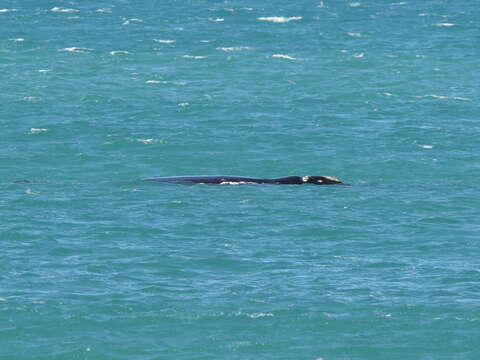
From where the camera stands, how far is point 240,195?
6681cm

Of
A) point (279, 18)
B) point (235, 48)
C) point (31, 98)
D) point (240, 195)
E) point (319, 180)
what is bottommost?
point (279, 18)

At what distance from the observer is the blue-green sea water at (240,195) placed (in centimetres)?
4584

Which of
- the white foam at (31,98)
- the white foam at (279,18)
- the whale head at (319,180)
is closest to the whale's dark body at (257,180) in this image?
the whale head at (319,180)

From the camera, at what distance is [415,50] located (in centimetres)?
12200

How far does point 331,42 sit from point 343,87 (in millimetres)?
24852

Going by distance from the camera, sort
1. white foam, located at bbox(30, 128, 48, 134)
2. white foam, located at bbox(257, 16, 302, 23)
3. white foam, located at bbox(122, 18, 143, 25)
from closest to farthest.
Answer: white foam, located at bbox(30, 128, 48, 134) < white foam, located at bbox(122, 18, 143, 25) < white foam, located at bbox(257, 16, 302, 23)

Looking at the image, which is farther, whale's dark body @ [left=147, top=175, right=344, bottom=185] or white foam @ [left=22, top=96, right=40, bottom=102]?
white foam @ [left=22, top=96, right=40, bottom=102]

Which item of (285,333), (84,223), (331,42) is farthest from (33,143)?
(331,42)

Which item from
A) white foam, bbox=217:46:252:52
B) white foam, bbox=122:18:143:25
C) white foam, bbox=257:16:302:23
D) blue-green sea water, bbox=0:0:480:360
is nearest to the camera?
blue-green sea water, bbox=0:0:480:360

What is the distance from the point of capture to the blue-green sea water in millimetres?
45844

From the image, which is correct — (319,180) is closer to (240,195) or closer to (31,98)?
(240,195)

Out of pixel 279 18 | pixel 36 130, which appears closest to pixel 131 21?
pixel 279 18

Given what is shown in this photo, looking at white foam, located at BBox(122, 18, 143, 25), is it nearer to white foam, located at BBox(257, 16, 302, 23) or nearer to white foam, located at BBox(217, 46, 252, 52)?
white foam, located at BBox(257, 16, 302, 23)

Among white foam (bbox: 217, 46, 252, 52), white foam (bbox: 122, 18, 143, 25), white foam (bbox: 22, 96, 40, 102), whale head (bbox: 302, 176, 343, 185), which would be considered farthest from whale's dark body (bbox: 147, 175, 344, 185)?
white foam (bbox: 122, 18, 143, 25)
